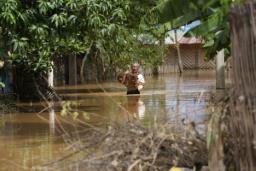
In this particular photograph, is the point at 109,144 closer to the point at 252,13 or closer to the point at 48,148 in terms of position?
the point at 252,13

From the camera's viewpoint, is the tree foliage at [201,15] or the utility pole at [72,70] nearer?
the tree foliage at [201,15]

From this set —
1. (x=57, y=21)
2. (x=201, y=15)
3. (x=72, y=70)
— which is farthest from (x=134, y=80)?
(x=201, y=15)

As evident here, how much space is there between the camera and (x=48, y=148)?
985 cm

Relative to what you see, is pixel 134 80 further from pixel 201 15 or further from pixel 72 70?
pixel 201 15

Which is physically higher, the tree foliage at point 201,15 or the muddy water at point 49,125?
the tree foliage at point 201,15

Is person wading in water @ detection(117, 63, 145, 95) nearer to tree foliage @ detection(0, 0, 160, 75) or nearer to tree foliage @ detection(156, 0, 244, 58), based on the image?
tree foliage @ detection(0, 0, 160, 75)

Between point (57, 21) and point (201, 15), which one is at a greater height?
point (57, 21)

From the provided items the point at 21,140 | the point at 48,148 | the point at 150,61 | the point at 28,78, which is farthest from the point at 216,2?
the point at 150,61

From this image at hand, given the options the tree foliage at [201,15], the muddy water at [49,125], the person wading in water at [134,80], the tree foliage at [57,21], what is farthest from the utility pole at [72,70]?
the tree foliage at [201,15]

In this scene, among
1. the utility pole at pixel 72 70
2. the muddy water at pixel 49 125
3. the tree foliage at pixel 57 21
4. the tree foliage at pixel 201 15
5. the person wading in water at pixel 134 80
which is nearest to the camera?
the muddy water at pixel 49 125

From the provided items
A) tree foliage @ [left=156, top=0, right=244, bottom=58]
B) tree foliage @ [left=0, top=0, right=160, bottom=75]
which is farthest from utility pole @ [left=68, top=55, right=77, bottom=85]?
tree foliage @ [left=156, top=0, right=244, bottom=58]

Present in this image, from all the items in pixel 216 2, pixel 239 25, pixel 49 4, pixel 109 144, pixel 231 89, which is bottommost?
pixel 109 144

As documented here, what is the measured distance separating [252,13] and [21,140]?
8076 mm

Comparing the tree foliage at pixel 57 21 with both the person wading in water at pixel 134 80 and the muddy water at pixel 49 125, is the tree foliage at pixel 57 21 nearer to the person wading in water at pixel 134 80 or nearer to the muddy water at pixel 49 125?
the muddy water at pixel 49 125
